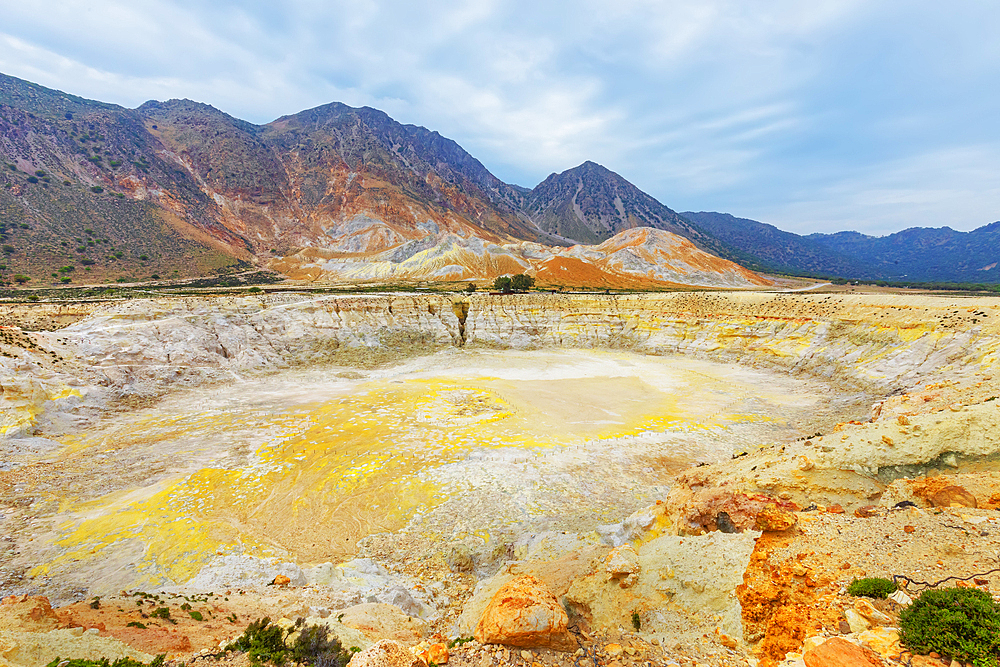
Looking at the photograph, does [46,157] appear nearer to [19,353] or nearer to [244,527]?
[19,353]

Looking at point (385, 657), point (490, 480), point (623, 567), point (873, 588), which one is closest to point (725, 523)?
point (623, 567)

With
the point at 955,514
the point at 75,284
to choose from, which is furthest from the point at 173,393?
the point at 75,284

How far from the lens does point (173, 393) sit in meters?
24.4

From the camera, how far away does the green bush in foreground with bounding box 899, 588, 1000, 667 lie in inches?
182

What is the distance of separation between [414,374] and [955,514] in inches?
1103

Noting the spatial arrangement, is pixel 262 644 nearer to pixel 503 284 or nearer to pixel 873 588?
pixel 873 588

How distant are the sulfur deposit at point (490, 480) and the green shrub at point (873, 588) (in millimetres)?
279

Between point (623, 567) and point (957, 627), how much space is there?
16.7 feet

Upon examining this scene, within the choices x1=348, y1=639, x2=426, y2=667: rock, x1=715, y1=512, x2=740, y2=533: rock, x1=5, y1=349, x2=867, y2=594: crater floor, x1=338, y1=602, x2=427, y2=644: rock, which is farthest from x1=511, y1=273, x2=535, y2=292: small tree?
x1=348, y1=639, x2=426, y2=667: rock

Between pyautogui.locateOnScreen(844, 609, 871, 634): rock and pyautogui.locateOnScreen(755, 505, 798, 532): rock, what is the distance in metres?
2.71

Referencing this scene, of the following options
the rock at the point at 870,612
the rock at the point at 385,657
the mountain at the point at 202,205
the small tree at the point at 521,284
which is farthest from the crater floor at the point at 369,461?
the mountain at the point at 202,205

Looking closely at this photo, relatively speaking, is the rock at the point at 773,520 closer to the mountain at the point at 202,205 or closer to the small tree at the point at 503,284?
the small tree at the point at 503,284

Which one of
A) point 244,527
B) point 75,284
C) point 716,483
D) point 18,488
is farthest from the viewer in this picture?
point 75,284

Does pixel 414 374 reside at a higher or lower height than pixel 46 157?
lower
